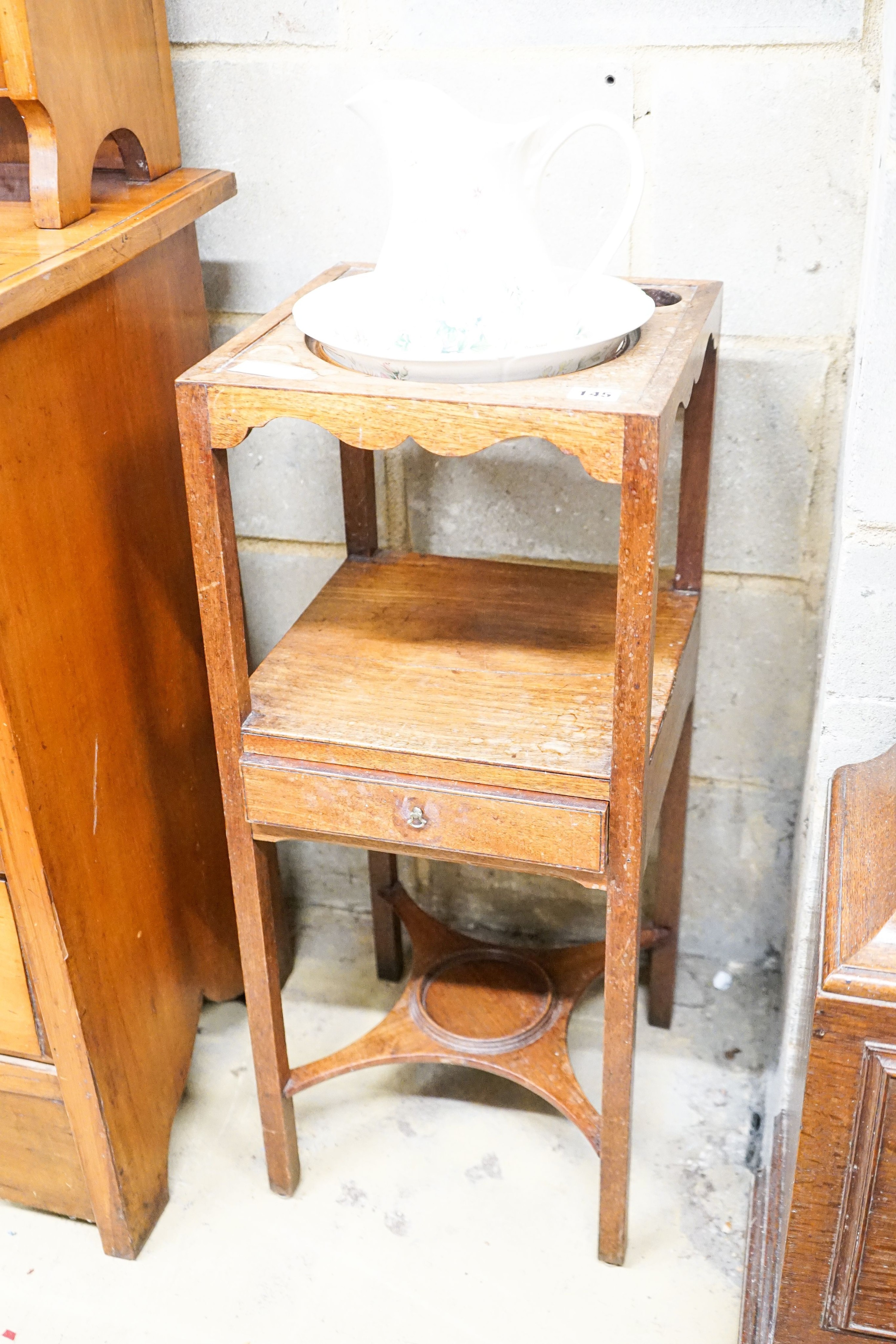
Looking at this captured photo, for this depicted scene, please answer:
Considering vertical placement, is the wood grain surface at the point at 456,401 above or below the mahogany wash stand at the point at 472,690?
above

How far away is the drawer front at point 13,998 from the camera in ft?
3.98

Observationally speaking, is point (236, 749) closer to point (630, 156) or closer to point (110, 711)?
point (110, 711)

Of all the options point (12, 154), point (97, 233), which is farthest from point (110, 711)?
point (12, 154)

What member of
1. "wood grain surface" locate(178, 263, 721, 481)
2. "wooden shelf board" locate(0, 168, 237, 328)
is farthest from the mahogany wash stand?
"wooden shelf board" locate(0, 168, 237, 328)

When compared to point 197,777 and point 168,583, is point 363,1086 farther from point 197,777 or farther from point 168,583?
point 168,583

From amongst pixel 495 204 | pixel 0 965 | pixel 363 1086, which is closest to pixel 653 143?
pixel 495 204

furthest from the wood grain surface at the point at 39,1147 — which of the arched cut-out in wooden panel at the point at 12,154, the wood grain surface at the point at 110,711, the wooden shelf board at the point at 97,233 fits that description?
the arched cut-out in wooden panel at the point at 12,154

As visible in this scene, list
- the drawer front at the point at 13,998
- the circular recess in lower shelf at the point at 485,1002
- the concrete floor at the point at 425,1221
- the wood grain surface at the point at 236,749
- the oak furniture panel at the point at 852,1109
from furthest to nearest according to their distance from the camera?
the circular recess in lower shelf at the point at 485,1002 < the concrete floor at the point at 425,1221 < the drawer front at the point at 13,998 < the wood grain surface at the point at 236,749 < the oak furniture panel at the point at 852,1109

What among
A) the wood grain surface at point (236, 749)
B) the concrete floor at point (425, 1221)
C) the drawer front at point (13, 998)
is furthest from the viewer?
the concrete floor at point (425, 1221)

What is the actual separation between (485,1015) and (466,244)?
0.92 metres

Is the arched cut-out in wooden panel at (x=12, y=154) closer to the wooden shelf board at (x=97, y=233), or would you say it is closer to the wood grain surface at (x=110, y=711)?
the wooden shelf board at (x=97, y=233)

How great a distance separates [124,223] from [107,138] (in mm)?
224

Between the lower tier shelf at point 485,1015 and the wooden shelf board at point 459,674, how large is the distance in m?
0.45

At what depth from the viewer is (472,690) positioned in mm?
1187
